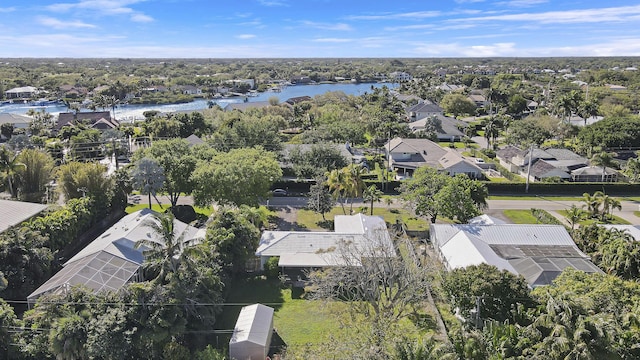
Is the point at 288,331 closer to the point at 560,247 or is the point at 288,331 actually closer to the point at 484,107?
the point at 560,247

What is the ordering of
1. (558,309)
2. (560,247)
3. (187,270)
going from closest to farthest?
(558,309) < (187,270) < (560,247)

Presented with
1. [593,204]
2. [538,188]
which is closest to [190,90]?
[538,188]

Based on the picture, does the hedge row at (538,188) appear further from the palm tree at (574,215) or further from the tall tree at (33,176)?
the tall tree at (33,176)

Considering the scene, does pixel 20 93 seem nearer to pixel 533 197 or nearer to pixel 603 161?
pixel 533 197

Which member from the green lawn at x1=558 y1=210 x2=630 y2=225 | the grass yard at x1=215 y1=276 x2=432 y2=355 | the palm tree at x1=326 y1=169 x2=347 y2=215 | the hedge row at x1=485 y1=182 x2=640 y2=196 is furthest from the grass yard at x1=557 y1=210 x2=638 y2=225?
the grass yard at x1=215 y1=276 x2=432 y2=355

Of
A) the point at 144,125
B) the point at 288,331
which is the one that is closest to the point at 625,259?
the point at 288,331

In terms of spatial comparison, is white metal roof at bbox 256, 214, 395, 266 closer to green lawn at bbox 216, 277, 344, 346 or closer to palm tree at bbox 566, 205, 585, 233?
green lawn at bbox 216, 277, 344, 346

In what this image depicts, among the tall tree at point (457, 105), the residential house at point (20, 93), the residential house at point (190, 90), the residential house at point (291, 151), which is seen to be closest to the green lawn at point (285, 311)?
the residential house at point (291, 151)
